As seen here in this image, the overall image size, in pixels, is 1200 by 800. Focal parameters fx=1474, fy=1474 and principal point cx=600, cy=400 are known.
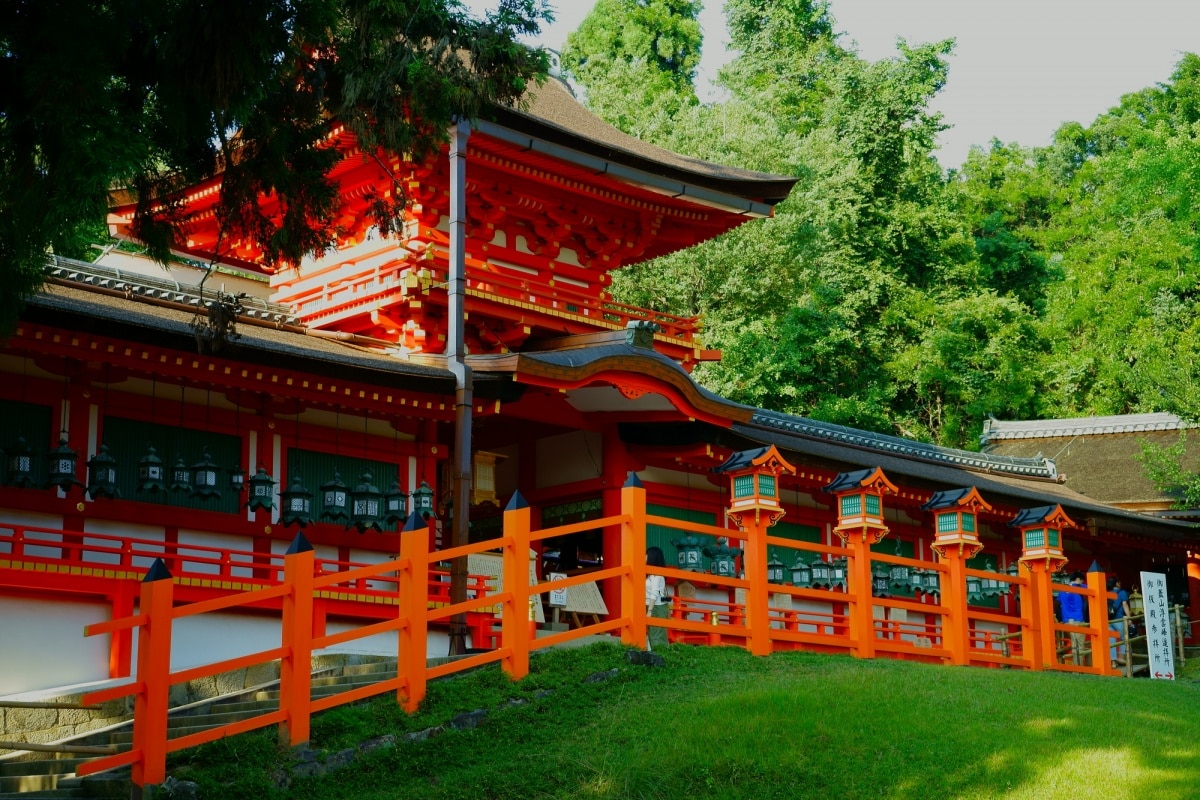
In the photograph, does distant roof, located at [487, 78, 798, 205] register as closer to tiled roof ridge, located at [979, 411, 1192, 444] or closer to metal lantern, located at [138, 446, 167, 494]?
metal lantern, located at [138, 446, 167, 494]

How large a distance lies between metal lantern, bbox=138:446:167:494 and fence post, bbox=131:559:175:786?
5.40m

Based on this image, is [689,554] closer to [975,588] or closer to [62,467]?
[975,588]

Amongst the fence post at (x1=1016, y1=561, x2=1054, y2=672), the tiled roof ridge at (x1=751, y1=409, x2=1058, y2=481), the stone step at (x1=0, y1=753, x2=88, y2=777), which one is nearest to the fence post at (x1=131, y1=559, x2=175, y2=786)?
the stone step at (x1=0, y1=753, x2=88, y2=777)

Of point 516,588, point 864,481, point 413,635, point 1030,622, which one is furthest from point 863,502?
point 413,635

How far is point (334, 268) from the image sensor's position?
74.1 ft

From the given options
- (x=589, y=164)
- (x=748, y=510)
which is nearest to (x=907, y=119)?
(x=589, y=164)

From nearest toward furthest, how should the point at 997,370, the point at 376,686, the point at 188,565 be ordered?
the point at 376,686, the point at 188,565, the point at 997,370

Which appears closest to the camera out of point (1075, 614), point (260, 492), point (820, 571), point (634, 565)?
point (634, 565)

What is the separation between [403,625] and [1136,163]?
31.0m

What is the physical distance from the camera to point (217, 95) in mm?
10531

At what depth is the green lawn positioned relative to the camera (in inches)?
419

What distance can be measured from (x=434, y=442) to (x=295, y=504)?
2.91 meters

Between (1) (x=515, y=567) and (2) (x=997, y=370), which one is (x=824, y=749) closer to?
(1) (x=515, y=567)

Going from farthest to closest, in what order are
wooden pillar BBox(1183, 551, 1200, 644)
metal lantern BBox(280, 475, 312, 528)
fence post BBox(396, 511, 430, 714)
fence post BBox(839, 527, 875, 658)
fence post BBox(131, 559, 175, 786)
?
1. wooden pillar BBox(1183, 551, 1200, 644)
2. metal lantern BBox(280, 475, 312, 528)
3. fence post BBox(839, 527, 875, 658)
4. fence post BBox(396, 511, 430, 714)
5. fence post BBox(131, 559, 175, 786)
